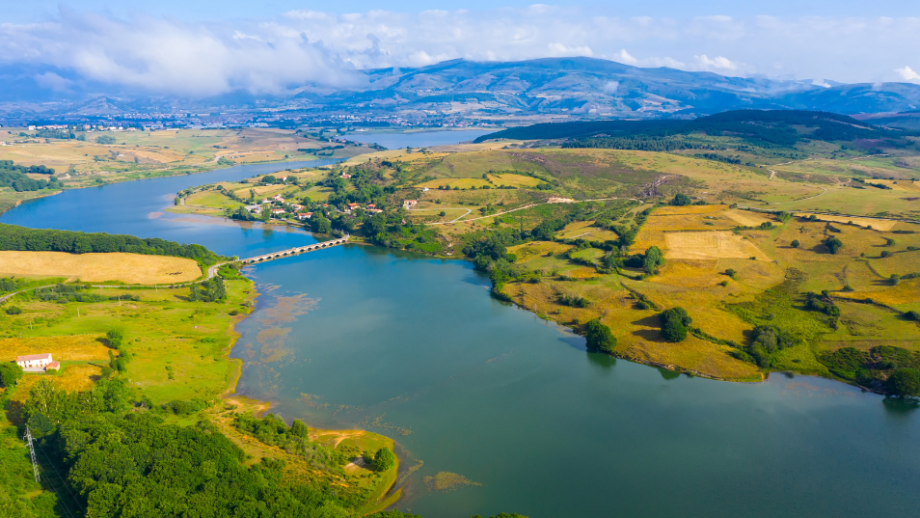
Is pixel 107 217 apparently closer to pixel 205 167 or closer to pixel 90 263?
pixel 90 263

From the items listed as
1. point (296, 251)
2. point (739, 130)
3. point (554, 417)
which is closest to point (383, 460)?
point (554, 417)

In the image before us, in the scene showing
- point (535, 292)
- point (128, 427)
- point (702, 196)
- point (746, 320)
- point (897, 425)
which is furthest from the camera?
point (702, 196)

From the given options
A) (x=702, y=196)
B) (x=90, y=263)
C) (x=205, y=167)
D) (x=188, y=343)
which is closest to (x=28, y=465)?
(x=188, y=343)

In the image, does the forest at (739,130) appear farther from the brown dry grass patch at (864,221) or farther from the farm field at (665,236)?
the brown dry grass patch at (864,221)

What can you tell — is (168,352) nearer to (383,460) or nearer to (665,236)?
(383,460)

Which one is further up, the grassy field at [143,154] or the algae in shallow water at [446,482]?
the grassy field at [143,154]

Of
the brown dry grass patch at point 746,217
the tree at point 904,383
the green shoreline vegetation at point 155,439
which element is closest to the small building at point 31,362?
the green shoreline vegetation at point 155,439

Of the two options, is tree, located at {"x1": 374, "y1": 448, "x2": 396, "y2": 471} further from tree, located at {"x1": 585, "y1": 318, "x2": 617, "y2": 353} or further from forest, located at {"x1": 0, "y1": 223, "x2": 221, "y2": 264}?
forest, located at {"x1": 0, "y1": 223, "x2": 221, "y2": 264}
